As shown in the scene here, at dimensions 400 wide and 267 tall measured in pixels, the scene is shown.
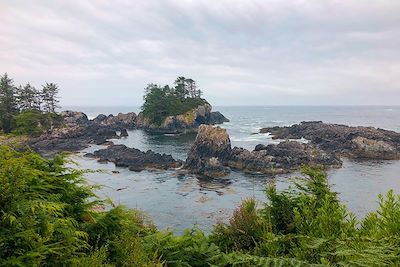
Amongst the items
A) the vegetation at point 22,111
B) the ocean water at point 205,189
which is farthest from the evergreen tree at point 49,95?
the ocean water at point 205,189

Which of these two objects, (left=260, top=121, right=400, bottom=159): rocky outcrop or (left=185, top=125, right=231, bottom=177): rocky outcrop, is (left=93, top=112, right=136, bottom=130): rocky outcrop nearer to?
(left=185, top=125, right=231, bottom=177): rocky outcrop

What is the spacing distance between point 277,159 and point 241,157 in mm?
5179

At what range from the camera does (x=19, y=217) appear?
16.3ft

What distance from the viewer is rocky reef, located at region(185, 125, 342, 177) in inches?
1742

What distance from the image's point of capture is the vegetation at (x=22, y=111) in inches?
2645

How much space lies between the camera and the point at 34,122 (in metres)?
68.9

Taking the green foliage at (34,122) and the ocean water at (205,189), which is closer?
the ocean water at (205,189)

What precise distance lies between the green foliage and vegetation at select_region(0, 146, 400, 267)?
209 ft

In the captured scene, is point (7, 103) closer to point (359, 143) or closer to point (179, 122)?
point (179, 122)

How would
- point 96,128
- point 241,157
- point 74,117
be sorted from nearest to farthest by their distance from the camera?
point 241,157 → point 96,128 → point 74,117

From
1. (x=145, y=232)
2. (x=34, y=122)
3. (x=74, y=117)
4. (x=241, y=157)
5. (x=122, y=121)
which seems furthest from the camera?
(x=122, y=121)

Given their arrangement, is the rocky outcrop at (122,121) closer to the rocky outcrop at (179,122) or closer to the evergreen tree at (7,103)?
the rocky outcrop at (179,122)

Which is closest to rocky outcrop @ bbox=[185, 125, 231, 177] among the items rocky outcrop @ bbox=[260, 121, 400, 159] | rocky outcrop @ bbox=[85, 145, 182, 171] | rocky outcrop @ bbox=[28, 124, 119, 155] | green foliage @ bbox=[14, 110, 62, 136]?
rocky outcrop @ bbox=[85, 145, 182, 171]

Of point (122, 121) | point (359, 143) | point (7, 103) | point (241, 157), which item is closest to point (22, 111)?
point (7, 103)
